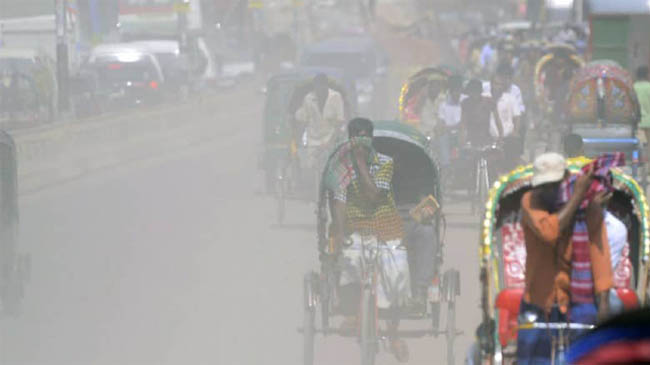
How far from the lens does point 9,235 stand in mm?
9992

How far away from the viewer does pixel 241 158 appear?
25.2 m

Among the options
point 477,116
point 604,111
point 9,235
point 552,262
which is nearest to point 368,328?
point 552,262

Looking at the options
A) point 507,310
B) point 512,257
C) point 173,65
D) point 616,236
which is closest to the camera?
point 507,310

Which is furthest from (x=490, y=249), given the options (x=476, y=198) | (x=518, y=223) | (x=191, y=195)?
(x=191, y=195)

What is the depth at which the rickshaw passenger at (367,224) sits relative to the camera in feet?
26.5

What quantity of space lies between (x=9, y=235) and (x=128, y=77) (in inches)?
934

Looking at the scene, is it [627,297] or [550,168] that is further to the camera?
[627,297]

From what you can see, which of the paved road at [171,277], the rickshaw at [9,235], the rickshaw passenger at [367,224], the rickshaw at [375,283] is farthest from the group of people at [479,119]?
the rickshaw passenger at [367,224]

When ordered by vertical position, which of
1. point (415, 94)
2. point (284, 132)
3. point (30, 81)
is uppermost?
point (415, 94)

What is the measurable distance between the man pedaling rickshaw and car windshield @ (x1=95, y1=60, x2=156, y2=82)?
25348mm

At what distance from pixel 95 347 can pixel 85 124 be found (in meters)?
14.6

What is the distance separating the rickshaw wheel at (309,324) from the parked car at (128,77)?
25.6m

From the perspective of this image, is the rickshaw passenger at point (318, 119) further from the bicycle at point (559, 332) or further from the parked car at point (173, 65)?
Answer: the parked car at point (173, 65)

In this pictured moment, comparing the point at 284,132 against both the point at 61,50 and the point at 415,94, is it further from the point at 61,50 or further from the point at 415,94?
the point at 61,50
